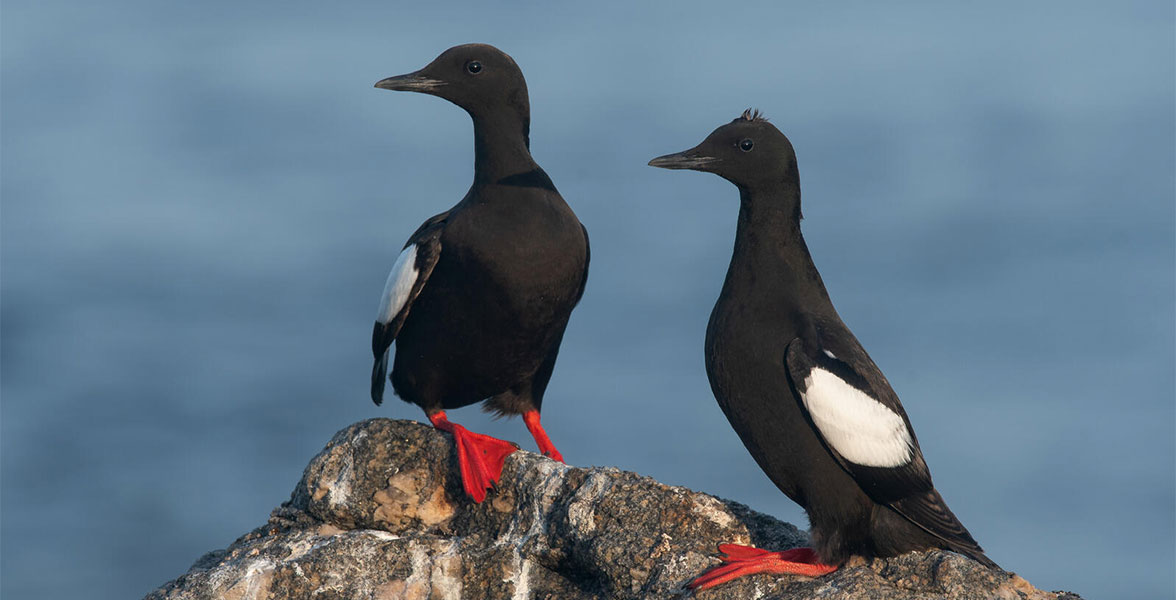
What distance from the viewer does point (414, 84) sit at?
26.4 feet

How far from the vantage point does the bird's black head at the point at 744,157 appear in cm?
654

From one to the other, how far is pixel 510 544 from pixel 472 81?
2.83 metres

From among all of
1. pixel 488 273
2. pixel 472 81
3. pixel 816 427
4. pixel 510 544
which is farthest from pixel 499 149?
pixel 816 427

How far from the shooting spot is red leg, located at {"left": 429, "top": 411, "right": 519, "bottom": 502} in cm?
668

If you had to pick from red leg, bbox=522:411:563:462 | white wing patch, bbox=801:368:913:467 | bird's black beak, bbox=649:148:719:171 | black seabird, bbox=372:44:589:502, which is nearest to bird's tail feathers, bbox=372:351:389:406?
black seabird, bbox=372:44:589:502

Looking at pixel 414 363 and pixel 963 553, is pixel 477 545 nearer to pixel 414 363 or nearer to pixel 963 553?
pixel 414 363

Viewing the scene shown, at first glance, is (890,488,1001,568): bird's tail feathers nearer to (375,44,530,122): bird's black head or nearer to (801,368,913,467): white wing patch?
(801,368,913,467): white wing patch

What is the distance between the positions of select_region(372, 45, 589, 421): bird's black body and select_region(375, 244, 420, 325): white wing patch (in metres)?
0.01

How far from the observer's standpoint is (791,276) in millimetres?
6387

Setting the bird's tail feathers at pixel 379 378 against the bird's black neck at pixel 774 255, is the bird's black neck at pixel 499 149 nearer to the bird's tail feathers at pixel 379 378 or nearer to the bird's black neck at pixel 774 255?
the bird's tail feathers at pixel 379 378

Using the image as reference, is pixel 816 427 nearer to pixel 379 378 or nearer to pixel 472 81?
pixel 472 81

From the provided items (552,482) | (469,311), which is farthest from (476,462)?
(469,311)

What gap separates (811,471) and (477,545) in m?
1.59

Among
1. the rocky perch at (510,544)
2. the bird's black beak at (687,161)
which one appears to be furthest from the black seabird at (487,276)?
the bird's black beak at (687,161)
